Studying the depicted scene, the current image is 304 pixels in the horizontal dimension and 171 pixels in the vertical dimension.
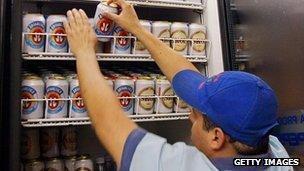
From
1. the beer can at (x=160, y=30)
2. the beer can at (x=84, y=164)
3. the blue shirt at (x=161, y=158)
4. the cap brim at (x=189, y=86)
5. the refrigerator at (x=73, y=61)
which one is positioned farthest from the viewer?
the beer can at (x=160, y=30)

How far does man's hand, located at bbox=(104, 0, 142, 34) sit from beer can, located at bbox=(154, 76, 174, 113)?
0.90 ft

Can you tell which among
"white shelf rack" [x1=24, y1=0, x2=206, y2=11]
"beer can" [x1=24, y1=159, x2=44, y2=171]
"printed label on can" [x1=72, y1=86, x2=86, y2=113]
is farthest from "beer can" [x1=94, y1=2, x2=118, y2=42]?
"beer can" [x1=24, y1=159, x2=44, y2=171]

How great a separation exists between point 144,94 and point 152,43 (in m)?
0.23

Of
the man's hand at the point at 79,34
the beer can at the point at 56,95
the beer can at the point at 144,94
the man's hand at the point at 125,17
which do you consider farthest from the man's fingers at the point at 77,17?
the beer can at the point at 144,94

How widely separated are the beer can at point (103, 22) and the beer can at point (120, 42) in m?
0.03

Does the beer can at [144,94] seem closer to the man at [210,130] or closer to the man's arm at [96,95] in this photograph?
the man's arm at [96,95]

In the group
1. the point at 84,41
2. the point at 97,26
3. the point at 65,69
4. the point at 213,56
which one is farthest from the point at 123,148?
the point at 213,56

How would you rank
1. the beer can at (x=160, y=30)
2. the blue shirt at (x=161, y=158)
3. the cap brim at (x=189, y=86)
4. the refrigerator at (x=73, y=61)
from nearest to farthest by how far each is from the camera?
the blue shirt at (x=161, y=158) → the cap brim at (x=189, y=86) → the refrigerator at (x=73, y=61) → the beer can at (x=160, y=30)

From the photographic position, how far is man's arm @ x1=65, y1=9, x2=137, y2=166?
3.27 feet

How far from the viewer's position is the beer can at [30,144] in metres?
1.41

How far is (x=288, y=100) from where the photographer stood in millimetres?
1514

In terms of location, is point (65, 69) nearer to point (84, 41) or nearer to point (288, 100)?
point (84, 41)

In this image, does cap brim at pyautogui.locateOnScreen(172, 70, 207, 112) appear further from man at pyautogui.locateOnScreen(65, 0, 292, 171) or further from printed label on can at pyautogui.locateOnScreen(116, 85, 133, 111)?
printed label on can at pyautogui.locateOnScreen(116, 85, 133, 111)

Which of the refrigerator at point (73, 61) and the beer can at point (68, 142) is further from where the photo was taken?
the beer can at point (68, 142)
